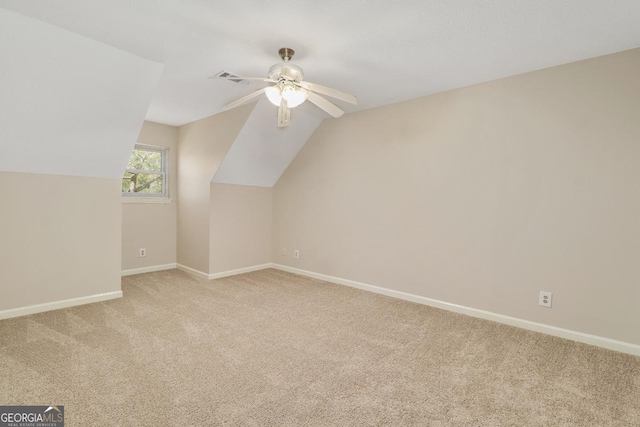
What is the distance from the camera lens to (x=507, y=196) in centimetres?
282

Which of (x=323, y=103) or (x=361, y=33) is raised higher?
(x=361, y=33)

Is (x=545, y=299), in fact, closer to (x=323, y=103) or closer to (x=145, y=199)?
(x=323, y=103)

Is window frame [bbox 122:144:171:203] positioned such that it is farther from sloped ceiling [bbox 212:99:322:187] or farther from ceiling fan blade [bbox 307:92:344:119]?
ceiling fan blade [bbox 307:92:344:119]

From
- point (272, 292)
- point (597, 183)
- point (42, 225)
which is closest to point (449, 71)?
point (597, 183)

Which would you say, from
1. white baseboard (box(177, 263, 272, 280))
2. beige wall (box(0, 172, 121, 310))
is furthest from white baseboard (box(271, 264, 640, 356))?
beige wall (box(0, 172, 121, 310))

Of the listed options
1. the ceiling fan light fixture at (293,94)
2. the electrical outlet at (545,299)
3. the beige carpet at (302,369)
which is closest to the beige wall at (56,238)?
the beige carpet at (302,369)

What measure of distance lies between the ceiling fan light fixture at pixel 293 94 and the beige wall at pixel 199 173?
5.20 ft

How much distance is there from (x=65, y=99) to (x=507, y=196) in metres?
3.83

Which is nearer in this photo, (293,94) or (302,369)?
(302,369)

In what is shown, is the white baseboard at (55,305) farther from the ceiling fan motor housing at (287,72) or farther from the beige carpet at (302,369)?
the ceiling fan motor housing at (287,72)

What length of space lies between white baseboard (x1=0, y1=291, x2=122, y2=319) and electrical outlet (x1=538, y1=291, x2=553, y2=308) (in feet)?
13.5

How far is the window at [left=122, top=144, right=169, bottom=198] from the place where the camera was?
14.4ft

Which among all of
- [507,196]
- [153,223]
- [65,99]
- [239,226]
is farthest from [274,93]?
[153,223]

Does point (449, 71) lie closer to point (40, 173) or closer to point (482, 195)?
point (482, 195)
